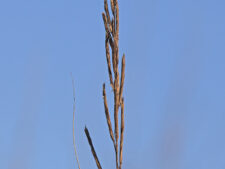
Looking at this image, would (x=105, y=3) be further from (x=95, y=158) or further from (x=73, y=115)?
(x=95, y=158)

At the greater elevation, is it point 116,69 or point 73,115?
point 116,69

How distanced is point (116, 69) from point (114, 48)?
0.11 m

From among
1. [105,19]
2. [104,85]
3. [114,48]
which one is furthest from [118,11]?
[104,85]

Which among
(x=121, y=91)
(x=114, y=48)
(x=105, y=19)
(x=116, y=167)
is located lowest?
(x=116, y=167)

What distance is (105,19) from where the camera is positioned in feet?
5.86

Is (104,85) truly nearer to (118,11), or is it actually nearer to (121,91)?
(121,91)

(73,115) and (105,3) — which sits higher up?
(105,3)

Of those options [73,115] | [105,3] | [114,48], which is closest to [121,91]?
[114,48]

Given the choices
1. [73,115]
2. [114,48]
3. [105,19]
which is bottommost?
[73,115]

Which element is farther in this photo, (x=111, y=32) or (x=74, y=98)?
(x=74, y=98)

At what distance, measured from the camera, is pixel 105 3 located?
1810 mm

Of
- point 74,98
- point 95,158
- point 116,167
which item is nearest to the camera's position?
point 116,167

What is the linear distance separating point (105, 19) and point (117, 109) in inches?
17.1

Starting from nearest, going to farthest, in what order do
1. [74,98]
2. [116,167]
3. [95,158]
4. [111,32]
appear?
1. [116,167]
2. [95,158]
3. [111,32]
4. [74,98]
